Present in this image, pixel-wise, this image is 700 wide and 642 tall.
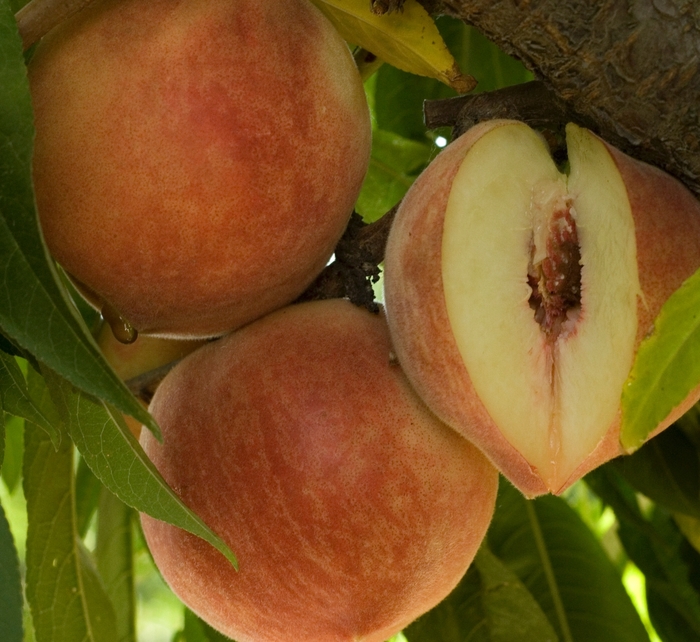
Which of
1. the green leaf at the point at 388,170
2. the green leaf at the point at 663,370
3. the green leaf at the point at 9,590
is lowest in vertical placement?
the green leaf at the point at 388,170

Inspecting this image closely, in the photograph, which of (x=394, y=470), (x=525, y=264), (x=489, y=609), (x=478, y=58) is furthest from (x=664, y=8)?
(x=489, y=609)

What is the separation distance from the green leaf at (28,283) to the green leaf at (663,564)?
2.69ft

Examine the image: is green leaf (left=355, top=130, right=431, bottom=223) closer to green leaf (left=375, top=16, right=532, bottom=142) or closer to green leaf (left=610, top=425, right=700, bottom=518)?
green leaf (left=375, top=16, right=532, bottom=142)

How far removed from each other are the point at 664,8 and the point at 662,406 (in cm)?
29

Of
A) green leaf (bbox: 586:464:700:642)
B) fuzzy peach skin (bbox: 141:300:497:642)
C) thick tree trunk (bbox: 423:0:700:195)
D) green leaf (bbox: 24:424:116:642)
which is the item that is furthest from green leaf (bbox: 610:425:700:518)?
green leaf (bbox: 24:424:116:642)

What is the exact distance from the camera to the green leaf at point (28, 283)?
576mm

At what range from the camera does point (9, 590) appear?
25.7 inches

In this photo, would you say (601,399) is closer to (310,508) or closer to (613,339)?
(613,339)

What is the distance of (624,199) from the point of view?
0.66 m

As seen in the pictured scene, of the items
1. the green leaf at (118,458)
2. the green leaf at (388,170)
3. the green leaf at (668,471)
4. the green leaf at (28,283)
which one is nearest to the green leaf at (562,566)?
the green leaf at (668,471)

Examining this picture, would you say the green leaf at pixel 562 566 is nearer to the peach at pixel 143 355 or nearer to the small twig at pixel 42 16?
the peach at pixel 143 355

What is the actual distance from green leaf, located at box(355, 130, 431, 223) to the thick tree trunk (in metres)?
0.57

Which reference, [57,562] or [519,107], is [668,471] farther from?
[57,562]

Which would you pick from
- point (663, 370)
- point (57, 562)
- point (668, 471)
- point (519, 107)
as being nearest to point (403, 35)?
point (519, 107)
